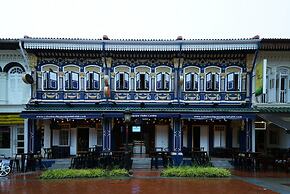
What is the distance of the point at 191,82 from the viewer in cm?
2239

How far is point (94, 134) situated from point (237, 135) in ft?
32.4

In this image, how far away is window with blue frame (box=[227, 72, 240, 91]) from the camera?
22.2 m

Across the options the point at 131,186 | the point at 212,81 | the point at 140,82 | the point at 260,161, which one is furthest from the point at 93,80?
the point at 260,161

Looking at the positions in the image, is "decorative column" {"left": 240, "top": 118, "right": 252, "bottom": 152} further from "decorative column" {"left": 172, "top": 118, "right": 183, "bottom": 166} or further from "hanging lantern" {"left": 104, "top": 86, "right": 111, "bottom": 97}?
"hanging lantern" {"left": 104, "top": 86, "right": 111, "bottom": 97}

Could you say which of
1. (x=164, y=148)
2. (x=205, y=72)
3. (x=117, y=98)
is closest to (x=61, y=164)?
(x=117, y=98)

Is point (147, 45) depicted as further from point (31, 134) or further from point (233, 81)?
point (31, 134)

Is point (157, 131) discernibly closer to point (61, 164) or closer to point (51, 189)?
point (61, 164)

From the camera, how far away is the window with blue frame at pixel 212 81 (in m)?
22.3

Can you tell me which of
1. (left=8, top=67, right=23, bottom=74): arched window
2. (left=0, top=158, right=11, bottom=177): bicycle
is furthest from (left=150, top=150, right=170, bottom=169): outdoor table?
(left=8, top=67, right=23, bottom=74): arched window

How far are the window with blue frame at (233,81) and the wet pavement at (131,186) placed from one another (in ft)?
24.7

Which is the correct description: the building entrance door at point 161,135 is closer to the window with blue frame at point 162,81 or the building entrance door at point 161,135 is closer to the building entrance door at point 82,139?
the window with blue frame at point 162,81

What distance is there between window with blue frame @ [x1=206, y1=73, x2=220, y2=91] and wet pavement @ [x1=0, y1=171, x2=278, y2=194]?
745 cm

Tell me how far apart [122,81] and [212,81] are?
5.99m

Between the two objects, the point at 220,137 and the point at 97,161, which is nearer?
the point at 97,161
